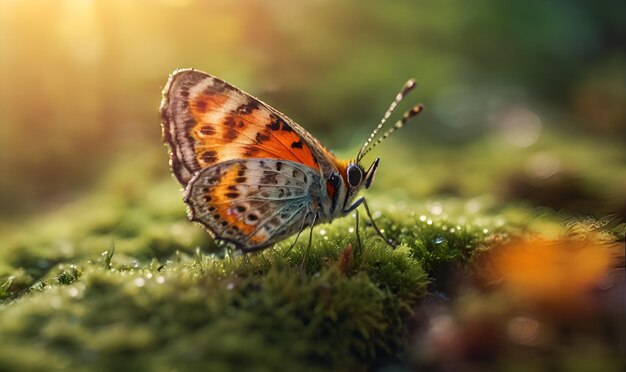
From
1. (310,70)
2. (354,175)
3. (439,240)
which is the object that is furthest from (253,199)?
(310,70)

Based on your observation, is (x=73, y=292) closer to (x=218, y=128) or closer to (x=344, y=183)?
(x=218, y=128)

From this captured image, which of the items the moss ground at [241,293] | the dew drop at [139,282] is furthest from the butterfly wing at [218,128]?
the dew drop at [139,282]

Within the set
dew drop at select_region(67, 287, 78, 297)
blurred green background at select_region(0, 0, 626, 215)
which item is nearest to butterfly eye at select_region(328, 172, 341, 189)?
dew drop at select_region(67, 287, 78, 297)

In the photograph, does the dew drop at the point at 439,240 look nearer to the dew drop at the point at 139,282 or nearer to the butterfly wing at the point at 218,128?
the butterfly wing at the point at 218,128

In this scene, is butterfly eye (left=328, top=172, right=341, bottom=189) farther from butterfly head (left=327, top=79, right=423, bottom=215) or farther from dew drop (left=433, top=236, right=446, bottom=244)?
dew drop (left=433, top=236, right=446, bottom=244)

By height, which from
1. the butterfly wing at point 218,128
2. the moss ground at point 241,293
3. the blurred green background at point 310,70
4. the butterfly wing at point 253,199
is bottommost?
the moss ground at point 241,293
